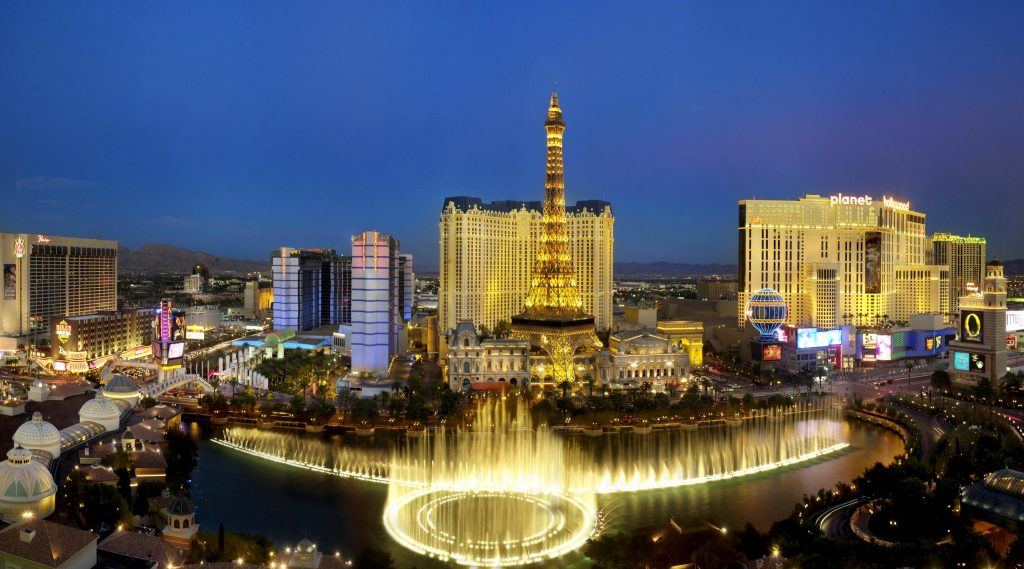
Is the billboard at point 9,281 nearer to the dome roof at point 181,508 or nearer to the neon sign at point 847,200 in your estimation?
the dome roof at point 181,508

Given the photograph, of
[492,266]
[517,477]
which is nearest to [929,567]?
[517,477]

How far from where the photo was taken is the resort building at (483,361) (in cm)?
4578

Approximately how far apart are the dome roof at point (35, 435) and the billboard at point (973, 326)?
51.0 metres

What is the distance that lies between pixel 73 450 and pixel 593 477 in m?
21.4

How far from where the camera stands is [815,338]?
176ft

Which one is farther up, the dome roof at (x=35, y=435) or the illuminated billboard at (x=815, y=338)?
the illuminated billboard at (x=815, y=338)

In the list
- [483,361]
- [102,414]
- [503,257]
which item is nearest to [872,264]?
[503,257]

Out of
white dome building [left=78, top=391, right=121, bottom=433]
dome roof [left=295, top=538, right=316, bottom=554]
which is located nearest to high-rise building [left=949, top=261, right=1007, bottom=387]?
dome roof [left=295, top=538, right=316, bottom=554]

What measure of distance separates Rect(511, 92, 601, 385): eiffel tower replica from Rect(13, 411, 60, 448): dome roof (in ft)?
97.4

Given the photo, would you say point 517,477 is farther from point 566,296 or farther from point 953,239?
point 953,239

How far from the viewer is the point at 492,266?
65.8 m

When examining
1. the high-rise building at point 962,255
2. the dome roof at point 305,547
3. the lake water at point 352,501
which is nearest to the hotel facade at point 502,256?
the lake water at point 352,501

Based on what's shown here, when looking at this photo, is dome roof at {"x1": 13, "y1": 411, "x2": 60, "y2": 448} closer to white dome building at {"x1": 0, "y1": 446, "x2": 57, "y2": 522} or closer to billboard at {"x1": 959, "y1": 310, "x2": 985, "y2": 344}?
white dome building at {"x1": 0, "y1": 446, "x2": 57, "y2": 522}

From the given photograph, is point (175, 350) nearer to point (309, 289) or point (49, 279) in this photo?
point (309, 289)
